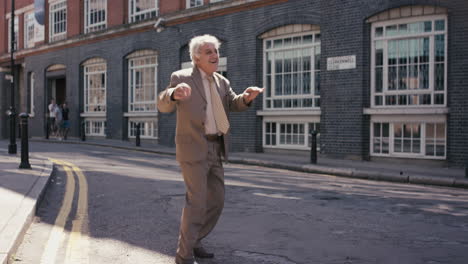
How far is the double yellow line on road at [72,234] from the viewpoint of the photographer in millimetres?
4914

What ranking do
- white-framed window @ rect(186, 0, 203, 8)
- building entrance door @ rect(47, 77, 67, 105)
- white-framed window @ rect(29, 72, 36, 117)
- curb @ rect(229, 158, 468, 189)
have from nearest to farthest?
curb @ rect(229, 158, 468, 189), white-framed window @ rect(186, 0, 203, 8), building entrance door @ rect(47, 77, 67, 105), white-framed window @ rect(29, 72, 36, 117)

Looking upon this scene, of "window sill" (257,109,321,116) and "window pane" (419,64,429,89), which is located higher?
"window pane" (419,64,429,89)

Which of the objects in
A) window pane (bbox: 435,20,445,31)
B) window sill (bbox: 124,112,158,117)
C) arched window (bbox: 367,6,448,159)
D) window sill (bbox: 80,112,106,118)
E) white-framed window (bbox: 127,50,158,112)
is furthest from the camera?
window sill (bbox: 80,112,106,118)

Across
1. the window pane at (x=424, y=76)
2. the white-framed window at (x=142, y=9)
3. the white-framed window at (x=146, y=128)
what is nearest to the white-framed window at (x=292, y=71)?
the window pane at (x=424, y=76)

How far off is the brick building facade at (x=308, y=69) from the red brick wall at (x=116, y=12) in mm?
63

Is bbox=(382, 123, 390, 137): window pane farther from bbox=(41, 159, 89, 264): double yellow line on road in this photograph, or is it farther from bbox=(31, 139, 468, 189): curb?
bbox=(41, 159, 89, 264): double yellow line on road

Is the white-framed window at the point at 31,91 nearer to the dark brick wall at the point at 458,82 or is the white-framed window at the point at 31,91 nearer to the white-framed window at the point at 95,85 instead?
the white-framed window at the point at 95,85

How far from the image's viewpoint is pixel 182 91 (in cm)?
412

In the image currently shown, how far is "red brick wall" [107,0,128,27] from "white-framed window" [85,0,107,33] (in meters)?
0.65

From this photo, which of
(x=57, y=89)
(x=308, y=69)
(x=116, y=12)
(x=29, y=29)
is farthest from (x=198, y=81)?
(x=29, y=29)

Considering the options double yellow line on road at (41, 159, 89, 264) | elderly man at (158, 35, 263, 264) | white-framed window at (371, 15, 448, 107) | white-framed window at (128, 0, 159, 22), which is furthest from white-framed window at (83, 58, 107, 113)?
elderly man at (158, 35, 263, 264)

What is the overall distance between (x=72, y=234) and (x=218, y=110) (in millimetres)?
2393

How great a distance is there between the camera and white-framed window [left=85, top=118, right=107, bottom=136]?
25781 mm

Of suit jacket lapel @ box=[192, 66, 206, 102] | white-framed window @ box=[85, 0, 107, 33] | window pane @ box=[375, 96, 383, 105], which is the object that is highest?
white-framed window @ box=[85, 0, 107, 33]
